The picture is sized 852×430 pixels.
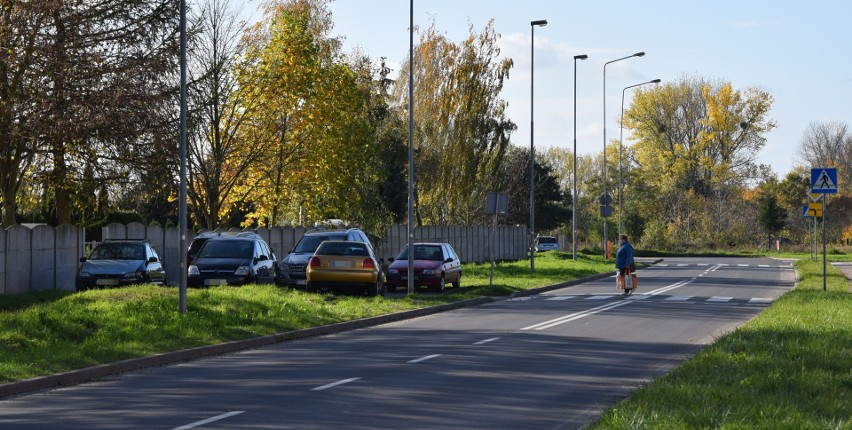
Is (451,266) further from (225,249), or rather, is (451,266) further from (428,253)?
(225,249)

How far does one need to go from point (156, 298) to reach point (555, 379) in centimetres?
1279

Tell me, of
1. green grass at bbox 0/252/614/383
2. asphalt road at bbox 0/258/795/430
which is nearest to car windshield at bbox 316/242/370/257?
green grass at bbox 0/252/614/383

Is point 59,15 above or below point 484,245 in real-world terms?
above

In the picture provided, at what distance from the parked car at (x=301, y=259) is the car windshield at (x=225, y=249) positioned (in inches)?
48.9

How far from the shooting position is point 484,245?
64062 mm

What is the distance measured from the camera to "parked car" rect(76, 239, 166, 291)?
31.5 m

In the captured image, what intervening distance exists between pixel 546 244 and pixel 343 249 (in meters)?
54.2

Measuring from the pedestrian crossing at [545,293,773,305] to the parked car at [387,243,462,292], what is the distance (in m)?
3.53

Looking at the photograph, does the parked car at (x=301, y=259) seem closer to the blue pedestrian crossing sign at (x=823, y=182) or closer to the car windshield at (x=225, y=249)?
the car windshield at (x=225, y=249)

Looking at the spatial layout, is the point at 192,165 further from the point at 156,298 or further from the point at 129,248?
the point at 156,298

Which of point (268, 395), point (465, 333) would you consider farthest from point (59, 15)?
point (268, 395)

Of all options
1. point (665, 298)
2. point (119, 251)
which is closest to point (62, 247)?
point (119, 251)

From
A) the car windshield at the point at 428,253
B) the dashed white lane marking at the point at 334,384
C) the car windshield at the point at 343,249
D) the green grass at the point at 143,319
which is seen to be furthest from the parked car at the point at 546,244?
the dashed white lane marking at the point at 334,384

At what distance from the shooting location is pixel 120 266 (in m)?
31.9
